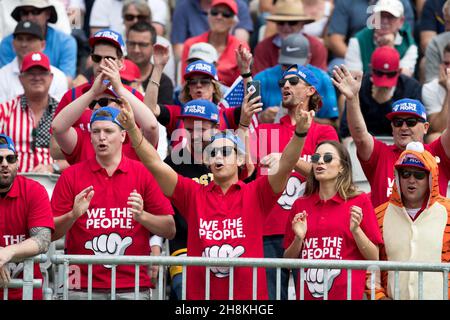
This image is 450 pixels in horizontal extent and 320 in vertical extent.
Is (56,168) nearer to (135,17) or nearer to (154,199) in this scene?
(154,199)

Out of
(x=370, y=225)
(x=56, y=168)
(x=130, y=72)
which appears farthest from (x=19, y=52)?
(x=370, y=225)

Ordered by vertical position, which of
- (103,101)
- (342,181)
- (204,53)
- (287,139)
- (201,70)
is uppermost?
(204,53)

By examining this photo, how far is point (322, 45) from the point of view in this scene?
551 inches

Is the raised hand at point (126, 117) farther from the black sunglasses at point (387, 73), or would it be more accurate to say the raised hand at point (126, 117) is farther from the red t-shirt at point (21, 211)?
the black sunglasses at point (387, 73)

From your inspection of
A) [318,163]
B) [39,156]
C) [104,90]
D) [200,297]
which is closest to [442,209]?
[318,163]

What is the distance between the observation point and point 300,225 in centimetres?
925

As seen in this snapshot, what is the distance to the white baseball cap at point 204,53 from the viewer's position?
12711 millimetres

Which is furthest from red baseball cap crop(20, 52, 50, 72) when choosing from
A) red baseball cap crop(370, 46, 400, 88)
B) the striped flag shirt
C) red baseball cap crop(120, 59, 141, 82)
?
red baseball cap crop(370, 46, 400, 88)

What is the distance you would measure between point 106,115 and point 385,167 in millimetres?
2330

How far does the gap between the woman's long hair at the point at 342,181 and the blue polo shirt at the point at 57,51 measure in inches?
191

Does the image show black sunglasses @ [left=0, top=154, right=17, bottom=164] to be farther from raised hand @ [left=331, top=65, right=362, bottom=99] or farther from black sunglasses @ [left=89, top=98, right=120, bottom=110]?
raised hand @ [left=331, top=65, right=362, bottom=99]

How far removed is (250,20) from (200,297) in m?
7.02
